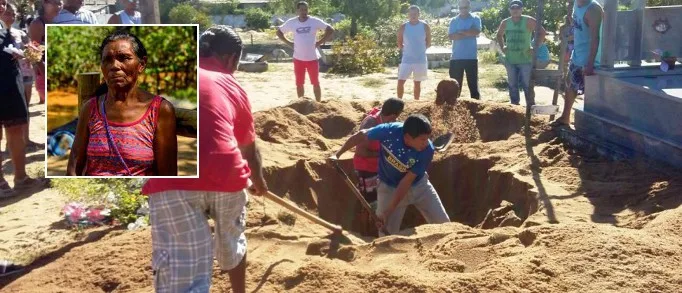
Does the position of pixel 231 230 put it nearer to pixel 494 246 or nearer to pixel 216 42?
pixel 216 42

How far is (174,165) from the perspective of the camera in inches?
120

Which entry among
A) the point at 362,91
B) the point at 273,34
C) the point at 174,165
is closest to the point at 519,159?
the point at 174,165

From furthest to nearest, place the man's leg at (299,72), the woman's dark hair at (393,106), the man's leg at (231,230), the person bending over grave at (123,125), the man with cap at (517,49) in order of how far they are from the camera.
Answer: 1. the man's leg at (299,72)
2. the man with cap at (517,49)
3. the woman's dark hair at (393,106)
4. the man's leg at (231,230)
5. the person bending over grave at (123,125)

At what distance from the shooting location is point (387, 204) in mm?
6207

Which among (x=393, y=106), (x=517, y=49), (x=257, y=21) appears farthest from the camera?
(x=257, y=21)

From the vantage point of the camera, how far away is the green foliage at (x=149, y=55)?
118 inches

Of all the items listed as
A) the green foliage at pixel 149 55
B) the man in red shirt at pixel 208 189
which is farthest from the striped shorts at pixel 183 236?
the green foliage at pixel 149 55

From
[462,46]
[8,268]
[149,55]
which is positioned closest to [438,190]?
[462,46]

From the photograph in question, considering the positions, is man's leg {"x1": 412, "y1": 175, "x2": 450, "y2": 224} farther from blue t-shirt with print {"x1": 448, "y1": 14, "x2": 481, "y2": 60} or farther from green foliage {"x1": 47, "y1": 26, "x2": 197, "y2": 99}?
blue t-shirt with print {"x1": 448, "y1": 14, "x2": 481, "y2": 60}

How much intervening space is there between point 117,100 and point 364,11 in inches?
803

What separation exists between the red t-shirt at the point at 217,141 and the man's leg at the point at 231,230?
133 mm

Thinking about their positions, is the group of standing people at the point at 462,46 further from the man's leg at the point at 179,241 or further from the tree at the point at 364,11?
the tree at the point at 364,11

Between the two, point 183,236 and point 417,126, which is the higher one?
point 417,126

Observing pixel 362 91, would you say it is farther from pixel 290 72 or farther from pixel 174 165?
pixel 174 165
